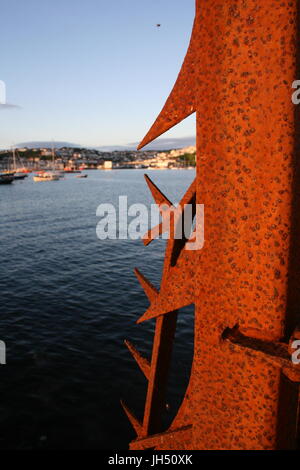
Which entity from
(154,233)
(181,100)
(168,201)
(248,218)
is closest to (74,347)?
(154,233)

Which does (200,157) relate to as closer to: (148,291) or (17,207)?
(148,291)

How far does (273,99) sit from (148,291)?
1940mm

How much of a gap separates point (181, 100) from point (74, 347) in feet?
50.8

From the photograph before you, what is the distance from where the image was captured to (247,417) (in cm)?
164

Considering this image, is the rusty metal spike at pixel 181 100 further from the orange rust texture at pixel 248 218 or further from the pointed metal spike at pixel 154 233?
the pointed metal spike at pixel 154 233

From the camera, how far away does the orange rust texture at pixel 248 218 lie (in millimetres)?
1455

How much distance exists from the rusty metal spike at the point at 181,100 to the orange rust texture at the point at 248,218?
0.74 ft

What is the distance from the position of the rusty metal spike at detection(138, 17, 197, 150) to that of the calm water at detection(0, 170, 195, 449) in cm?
1116

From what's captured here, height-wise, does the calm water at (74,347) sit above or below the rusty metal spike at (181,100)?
below

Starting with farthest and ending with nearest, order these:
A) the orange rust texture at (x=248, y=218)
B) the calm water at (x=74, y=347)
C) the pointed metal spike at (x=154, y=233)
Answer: the calm water at (x=74, y=347) < the pointed metal spike at (x=154, y=233) < the orange rust texture at (x=248, y=218)

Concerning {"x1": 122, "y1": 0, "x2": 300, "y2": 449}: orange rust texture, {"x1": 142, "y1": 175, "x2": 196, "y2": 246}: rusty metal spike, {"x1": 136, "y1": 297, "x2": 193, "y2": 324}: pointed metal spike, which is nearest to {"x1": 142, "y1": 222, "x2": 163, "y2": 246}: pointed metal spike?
A: {"x1": 142, "y1": 175, "x2": 196, "y2": 246}: rusty metal spike

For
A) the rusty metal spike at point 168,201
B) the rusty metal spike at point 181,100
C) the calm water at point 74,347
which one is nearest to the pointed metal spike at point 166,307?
the rusty metal spike at point 168,201

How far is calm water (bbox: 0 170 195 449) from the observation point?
10.9 metres

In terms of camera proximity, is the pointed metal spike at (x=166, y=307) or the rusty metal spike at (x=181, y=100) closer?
the rusty metal spike at (x=181, y=100)
